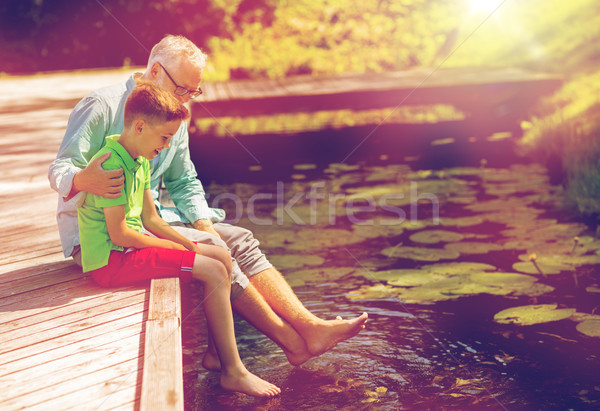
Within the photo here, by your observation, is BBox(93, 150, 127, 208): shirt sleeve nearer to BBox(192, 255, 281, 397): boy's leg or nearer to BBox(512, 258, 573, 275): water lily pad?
BBox(192, 255, 281, 397): boy's leg

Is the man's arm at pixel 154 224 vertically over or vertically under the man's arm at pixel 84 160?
under

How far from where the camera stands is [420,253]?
13.3 ft

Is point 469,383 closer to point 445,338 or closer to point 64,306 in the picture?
point 445,338

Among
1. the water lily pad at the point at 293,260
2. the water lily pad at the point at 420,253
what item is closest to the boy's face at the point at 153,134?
the water lily pad at the point at 293,260

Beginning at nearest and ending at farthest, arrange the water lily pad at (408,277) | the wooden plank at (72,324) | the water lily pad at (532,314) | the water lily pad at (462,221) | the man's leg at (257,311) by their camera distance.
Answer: the wooden plank at (72,324) → the man's leg at (257,311) → the water lily pad at (532,314) → the water lily pad at (408,277) → the water lily pad at (462,221)

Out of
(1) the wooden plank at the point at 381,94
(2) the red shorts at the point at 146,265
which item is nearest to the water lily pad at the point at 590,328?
(2) the red shorts at the point at 146,265

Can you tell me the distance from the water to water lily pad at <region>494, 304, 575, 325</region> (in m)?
0.03

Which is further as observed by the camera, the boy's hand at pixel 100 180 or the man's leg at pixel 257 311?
the man's leg at pixel 257 311

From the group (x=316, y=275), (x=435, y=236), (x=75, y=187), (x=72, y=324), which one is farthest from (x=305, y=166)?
(x=72, y=324)

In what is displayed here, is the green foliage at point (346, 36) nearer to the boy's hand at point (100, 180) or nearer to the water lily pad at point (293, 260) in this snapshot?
the water lily pad at point (293, 260)

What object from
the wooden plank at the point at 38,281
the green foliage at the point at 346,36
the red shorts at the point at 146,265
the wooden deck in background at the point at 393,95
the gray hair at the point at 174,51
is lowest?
the wooden plank at the point at 38,281

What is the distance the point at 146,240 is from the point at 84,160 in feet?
1.19

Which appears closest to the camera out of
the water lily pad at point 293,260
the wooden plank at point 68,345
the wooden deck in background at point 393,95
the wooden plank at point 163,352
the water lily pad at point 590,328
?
the wooden plank at point 163,352

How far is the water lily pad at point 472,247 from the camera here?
406 centimetres
